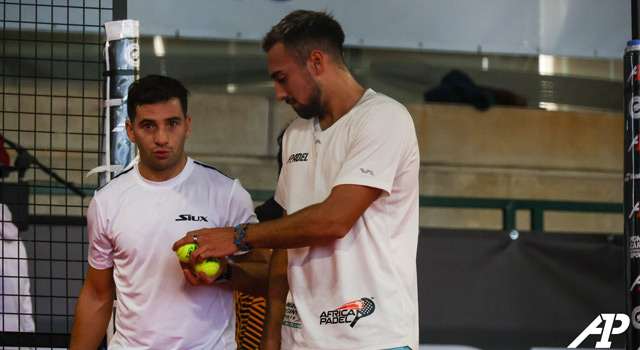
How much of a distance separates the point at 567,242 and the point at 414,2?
2444mm

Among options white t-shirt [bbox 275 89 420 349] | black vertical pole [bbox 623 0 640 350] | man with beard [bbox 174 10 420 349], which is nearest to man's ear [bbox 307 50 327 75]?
man with beard [bbox 174 10 420 349]

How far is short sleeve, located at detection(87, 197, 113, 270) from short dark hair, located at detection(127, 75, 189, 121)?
40cm

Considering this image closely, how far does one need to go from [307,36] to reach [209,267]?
86cm

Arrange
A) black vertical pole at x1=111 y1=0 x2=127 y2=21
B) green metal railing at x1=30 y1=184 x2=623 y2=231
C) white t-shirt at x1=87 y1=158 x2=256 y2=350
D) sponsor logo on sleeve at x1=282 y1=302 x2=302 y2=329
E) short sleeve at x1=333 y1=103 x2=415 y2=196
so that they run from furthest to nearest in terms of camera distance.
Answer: green metal railing at x1=30 y1=184 x2=623 y2=231 < black vertical pole at x1=111 y1=0 x2=127 y2=21 < white t-shirt at x1=87 y1=158 x2=256 y2=350 < sponsor logo on sleeve at x1=282 y1=302 x2=302 y2=329 < short sleeve at x1=333 y1=103 x2=415 y2=196

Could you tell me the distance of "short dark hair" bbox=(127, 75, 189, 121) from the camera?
2.93 meters

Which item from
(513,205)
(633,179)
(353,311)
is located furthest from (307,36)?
(513,205)

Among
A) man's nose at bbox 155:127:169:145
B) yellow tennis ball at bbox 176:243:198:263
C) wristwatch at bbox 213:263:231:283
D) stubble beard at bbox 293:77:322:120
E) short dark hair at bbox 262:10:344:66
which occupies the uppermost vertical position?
short dark hair at bbox 262:10:344:66

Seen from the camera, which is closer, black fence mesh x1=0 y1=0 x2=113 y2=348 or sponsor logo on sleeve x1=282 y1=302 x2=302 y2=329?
sponsor logo on sleeve x1=282 y1=302 x2=302 y2=329

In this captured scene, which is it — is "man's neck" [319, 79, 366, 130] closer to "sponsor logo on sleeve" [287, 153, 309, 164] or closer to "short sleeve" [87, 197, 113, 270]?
"sponsor logo on sleeve" [287, 153, 309, 164]

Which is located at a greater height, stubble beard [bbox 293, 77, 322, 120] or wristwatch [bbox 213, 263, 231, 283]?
Answer: stubble beard [bbox 293, 77, 322, 120]

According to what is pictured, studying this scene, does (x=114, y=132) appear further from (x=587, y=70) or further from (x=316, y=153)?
(x=587, y=70)

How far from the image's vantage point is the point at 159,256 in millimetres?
2939

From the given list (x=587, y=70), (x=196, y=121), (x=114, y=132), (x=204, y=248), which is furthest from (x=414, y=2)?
(x=204, y=248)

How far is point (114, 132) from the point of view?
3162 mm
